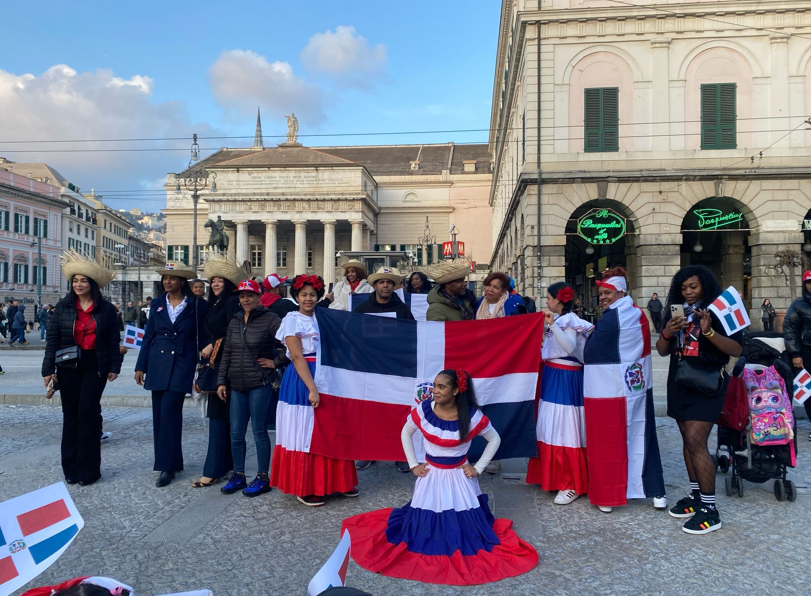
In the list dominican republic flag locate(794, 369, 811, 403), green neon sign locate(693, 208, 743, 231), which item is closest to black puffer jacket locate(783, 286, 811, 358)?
dominican republic flag locate(794, 369, 811, 403)

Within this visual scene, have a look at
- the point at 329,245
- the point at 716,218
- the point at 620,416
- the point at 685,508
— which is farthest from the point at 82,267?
the point at 329,245

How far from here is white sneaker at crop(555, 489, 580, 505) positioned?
5125 millimetres

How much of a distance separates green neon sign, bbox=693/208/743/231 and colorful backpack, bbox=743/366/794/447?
67.2 feet

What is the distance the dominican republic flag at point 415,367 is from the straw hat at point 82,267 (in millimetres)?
2424

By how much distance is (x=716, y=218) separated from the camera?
938 inches

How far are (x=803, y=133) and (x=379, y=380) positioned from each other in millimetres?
24449

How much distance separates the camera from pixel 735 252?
27.1 metres

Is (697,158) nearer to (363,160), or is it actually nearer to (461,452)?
(461,452)

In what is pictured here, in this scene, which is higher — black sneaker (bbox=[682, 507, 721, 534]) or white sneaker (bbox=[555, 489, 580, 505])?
black sneaker (bbox=[682, 507, 721, 534])

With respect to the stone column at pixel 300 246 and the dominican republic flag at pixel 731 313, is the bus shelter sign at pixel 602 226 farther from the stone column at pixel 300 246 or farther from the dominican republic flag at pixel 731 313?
the stone column at pixel 300 246

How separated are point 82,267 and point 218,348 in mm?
1586

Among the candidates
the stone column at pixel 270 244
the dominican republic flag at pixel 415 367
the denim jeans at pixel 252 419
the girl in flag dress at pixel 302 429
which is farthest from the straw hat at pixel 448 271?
the stone column at pixel 270 244

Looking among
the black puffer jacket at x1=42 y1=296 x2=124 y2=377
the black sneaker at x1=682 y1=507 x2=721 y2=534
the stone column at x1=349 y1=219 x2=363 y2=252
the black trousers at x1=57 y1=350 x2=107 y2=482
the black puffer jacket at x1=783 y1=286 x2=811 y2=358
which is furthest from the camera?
the stone column at x1=349 y1=219 x2=363 y2=252

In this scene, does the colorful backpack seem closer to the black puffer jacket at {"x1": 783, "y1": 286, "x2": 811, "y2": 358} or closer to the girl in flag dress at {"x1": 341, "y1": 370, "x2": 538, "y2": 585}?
the black puffer jacket at {"x1": 783, "y1": 286, "x2": 811, "y2": 358}
